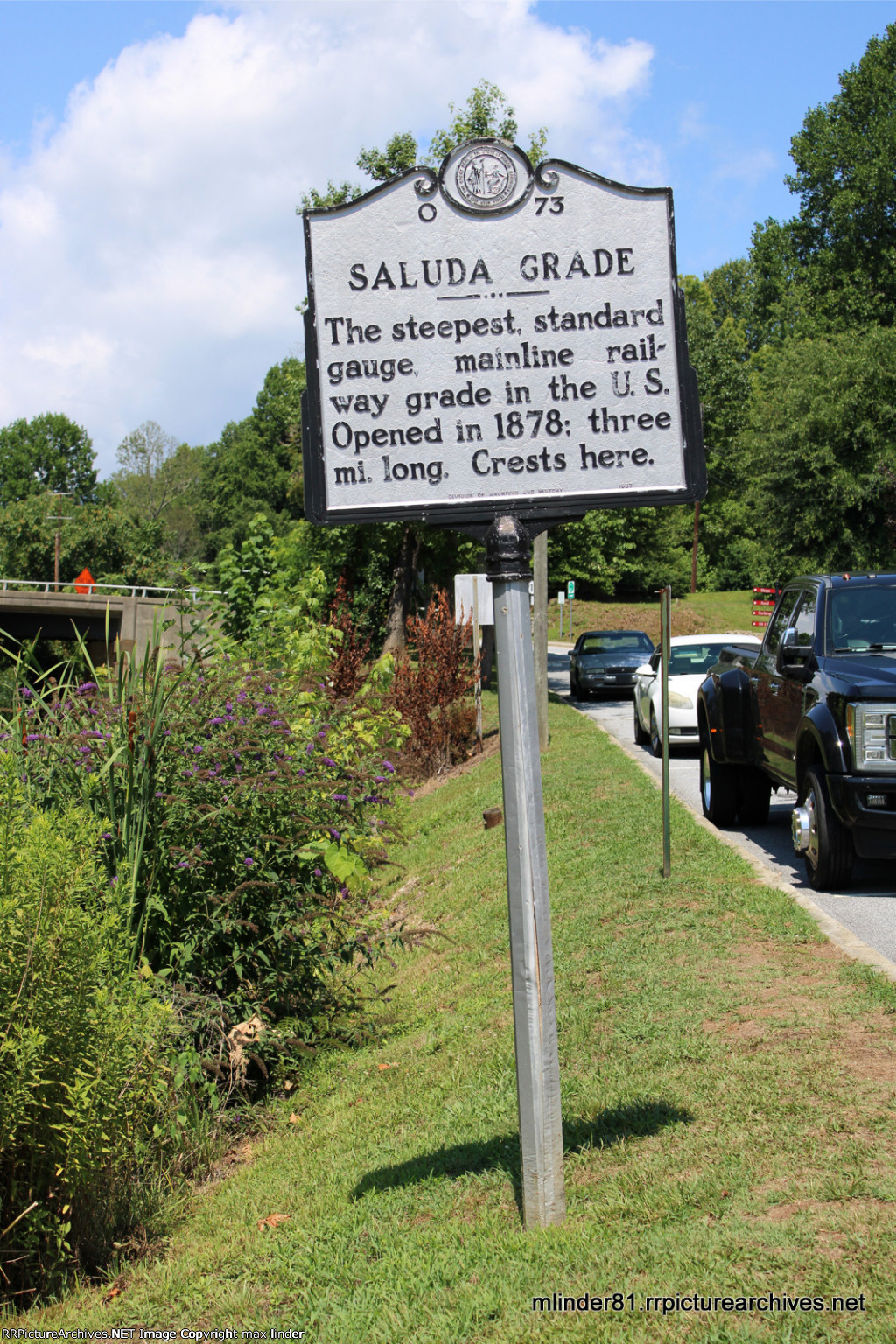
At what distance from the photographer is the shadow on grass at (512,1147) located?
454 cm

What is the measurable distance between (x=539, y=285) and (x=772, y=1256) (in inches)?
119

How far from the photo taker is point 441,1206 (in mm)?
4367

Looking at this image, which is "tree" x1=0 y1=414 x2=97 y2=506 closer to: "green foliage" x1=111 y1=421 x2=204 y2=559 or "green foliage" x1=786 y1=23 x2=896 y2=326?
"green foliage" x1=111 y1=421 x2=204 y2=559

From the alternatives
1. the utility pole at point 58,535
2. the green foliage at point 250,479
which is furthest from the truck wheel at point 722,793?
the green foliage at point 250,479

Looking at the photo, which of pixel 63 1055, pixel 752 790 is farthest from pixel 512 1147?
pixel 752 790

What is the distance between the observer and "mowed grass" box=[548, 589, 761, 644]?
5703cm

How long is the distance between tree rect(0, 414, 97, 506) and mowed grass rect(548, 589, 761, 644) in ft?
207

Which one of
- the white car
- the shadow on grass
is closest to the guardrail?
the white car

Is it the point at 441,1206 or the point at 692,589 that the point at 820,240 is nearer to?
the point at 692,589

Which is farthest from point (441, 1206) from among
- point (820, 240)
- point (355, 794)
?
point (820, 240)

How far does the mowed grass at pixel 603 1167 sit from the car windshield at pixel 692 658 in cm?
1060

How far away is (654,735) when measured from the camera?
55.5ft

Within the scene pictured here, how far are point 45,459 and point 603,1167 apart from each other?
118920 mm

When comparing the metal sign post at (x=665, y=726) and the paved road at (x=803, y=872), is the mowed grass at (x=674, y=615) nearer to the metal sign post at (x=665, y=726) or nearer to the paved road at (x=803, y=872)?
the paved road at (x=803, y=872)
